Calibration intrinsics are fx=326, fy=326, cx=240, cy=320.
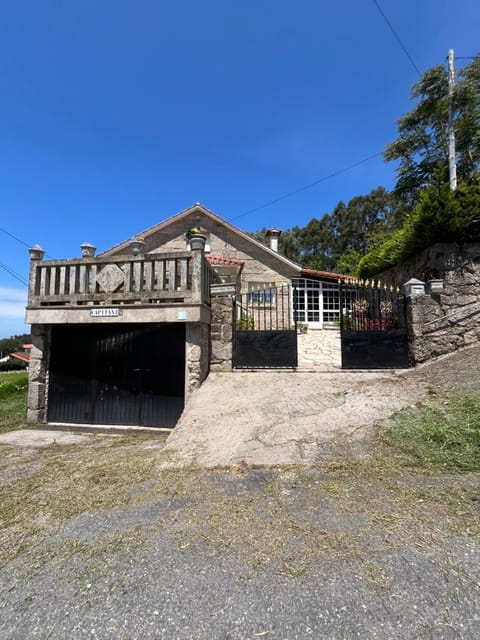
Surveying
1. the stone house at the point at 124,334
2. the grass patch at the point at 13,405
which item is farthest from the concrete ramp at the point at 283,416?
the grass patch at the point at 13,405

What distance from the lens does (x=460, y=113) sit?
16.5m

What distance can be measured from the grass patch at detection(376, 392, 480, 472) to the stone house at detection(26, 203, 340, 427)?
12.0 ft

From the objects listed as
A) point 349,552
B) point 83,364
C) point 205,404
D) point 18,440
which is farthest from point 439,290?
point 18,440

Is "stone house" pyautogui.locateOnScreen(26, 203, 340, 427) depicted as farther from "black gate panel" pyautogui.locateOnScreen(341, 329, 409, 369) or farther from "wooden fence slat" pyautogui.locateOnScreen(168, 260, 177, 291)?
"black gate panel" pyautogui.locateOnScreen(341, 329, 409, 369)

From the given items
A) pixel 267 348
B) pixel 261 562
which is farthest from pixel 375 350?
pixel 261 562

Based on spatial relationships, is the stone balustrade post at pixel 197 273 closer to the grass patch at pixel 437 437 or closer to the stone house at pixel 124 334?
the stone house at pixel 124 334

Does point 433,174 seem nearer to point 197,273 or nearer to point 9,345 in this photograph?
point 197,273

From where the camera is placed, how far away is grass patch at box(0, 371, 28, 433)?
23.8 feet

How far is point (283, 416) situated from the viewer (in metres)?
5.20

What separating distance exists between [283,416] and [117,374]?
12.4 ft

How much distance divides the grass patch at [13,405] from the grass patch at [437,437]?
23.9ft

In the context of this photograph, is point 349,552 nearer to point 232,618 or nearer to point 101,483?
point 232,618

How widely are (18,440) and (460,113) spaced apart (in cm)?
2237

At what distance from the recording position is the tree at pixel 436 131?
15617mm
